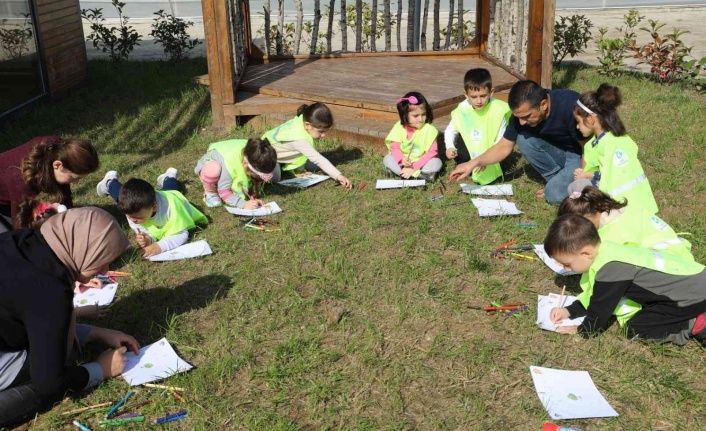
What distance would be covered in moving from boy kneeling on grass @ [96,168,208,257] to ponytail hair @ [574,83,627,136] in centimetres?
277

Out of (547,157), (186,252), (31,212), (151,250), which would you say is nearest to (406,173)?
(547,157)

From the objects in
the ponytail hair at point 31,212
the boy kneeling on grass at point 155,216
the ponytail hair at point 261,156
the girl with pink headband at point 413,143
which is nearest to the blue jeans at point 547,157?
the girl with pink headband at point 413,143

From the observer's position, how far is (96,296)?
4.14 m

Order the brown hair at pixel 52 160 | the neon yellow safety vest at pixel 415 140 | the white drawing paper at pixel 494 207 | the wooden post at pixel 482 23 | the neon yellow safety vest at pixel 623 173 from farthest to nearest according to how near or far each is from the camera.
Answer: the wooden post at pixel 482 23 < the neon yellow safety vest at pixel 415 140 < the white drawing paper at pixel 494 207 < the neon yellow safety vest at pixel 623 173 < the brown hair at pixel 52 160

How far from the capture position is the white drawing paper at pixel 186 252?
4.63 metres

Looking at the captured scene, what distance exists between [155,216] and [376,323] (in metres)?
1.88

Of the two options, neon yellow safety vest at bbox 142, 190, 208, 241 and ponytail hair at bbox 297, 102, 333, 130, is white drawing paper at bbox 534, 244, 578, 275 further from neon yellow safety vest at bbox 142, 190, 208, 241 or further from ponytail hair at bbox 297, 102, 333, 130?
neon yellow safety vest at bbox 142, 190, 208, 241

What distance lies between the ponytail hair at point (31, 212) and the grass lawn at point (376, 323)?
604 mm

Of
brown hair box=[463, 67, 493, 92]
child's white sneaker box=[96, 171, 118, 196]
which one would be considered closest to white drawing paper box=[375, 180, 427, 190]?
brown hair box=[463, 67, 493, 92]

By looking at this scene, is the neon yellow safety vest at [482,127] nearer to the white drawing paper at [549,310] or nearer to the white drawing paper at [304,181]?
the white drawing paper at [304,181]

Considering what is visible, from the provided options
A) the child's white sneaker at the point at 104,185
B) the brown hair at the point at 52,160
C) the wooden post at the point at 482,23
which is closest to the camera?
the brown hair at the point at 52,160

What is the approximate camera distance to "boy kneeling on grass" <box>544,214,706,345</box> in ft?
11.4

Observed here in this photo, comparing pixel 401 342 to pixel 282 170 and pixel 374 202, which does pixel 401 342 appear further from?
pixel 282 170

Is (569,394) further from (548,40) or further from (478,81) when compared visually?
(548,40)
